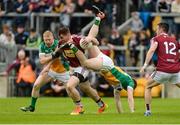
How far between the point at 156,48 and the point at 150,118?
1841mm

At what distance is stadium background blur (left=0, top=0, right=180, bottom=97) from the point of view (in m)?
32.3

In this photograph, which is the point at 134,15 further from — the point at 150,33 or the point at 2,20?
the point at 2,20

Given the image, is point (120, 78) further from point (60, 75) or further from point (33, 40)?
point (33, 40)

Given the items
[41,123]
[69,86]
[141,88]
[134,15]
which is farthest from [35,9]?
[41,123]

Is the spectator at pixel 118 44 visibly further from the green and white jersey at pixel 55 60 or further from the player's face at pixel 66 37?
the player's face at pixel 66 37

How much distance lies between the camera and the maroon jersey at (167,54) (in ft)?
64.2

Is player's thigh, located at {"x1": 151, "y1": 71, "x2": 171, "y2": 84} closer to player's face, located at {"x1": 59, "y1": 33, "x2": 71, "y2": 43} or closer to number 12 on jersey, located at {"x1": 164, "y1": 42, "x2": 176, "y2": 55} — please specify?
number 12 on jersey, located at {"x1": 164, "y1": 42, "x2": 176, "y2": 55}

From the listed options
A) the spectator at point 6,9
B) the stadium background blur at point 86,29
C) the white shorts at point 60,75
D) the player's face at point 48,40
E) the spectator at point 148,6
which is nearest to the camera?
the player's face at point 48,40

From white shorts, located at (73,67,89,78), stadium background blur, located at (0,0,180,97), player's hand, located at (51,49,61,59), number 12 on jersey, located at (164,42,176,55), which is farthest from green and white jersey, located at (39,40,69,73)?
stadium background blur, located at (0,0,180,97)

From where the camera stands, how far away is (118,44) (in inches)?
1320

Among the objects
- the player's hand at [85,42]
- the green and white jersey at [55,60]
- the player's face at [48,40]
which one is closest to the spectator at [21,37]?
the green and white jersey at [55,60]

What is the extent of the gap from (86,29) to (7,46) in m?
3.48

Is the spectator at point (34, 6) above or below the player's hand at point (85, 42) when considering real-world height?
below

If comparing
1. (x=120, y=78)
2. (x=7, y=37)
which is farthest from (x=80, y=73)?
(x=7, y=37)
